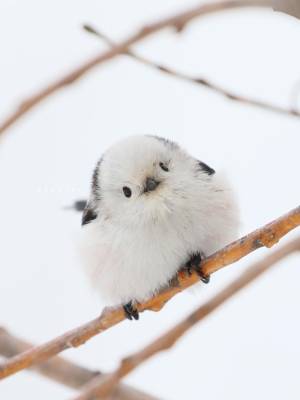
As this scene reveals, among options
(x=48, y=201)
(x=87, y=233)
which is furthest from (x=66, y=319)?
(x=87, y=233)

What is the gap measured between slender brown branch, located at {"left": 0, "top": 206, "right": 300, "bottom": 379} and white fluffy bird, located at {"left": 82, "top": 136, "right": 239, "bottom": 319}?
26mm

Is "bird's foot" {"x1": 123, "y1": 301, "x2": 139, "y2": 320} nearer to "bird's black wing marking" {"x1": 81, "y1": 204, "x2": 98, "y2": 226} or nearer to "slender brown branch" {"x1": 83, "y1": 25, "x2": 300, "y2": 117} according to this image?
"bird's black wing marking" {"x1": 81, "y1": 204, "x2": 98, "y2": 226}

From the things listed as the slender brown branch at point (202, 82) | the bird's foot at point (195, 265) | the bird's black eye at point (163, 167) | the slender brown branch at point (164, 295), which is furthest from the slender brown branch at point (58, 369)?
the slender brown branch at point (202, 82)

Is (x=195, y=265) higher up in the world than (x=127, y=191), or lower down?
lower down

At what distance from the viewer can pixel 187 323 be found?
414 mm

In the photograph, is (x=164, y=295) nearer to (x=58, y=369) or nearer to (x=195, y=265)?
(x=195, y=265)

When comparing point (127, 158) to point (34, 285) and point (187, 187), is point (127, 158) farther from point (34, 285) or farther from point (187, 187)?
Result: point (34, 285)

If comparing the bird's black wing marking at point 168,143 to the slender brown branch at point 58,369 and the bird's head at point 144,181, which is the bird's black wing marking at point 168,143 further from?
the slender brown branch at point 58,369

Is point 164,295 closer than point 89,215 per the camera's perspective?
Yes

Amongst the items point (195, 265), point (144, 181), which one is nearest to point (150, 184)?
point (144, 181)

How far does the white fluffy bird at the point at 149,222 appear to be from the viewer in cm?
86

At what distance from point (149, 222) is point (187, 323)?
1.49 feet

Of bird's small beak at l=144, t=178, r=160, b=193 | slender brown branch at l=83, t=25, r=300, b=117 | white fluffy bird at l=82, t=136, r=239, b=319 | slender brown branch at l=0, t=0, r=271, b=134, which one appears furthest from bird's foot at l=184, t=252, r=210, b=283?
slender brown branch at l=0, t=0, r=271, b=134

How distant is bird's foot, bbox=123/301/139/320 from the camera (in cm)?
89
